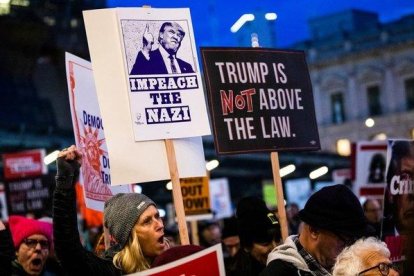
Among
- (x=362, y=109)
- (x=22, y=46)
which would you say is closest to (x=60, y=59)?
(x=22, y=46)

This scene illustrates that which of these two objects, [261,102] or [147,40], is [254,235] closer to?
[261,102]

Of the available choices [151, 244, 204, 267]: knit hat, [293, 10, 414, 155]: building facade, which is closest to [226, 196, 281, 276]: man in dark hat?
[151, 244, 204, 267]: knit hat

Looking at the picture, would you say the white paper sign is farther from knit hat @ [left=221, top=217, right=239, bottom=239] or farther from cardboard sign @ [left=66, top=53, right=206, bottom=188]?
knit hat @ [left=221, top=217, right=239, bottom=239]

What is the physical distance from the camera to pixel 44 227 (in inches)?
253

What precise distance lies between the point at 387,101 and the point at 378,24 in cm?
777

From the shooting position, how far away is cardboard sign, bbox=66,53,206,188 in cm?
561

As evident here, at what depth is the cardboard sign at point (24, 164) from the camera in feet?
48.4

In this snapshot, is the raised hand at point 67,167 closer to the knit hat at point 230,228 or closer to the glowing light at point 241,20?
the glowing light at point 241,20

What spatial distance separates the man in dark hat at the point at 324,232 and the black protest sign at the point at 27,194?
9.00m

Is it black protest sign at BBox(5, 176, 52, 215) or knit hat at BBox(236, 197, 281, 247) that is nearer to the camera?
knit hat at BBox(236, 197, 281, 247)

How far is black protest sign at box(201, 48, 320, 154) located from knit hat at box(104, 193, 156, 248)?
134 centimetres

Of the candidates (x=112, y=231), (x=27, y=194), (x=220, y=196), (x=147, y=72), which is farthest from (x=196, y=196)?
(x=220, y=196)

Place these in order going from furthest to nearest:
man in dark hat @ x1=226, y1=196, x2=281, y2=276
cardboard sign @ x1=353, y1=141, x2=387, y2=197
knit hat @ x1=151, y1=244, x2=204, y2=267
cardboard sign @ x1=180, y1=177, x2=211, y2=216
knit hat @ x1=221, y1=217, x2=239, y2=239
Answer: cardboard sign @ x1=180, y1=177, x2=211, y2=216
cardboard sign @ x1=353, y1=141, x2=387, y2=197
knit hat @ x1=221, y1=217, x2=239, y2=239
man in dark hat @ x1=226, y1=196, x2=281, y2=276
knit hat @ x1=151, y1=244, x2=204, y2=267

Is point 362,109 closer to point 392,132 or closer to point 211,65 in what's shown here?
point 392,132
